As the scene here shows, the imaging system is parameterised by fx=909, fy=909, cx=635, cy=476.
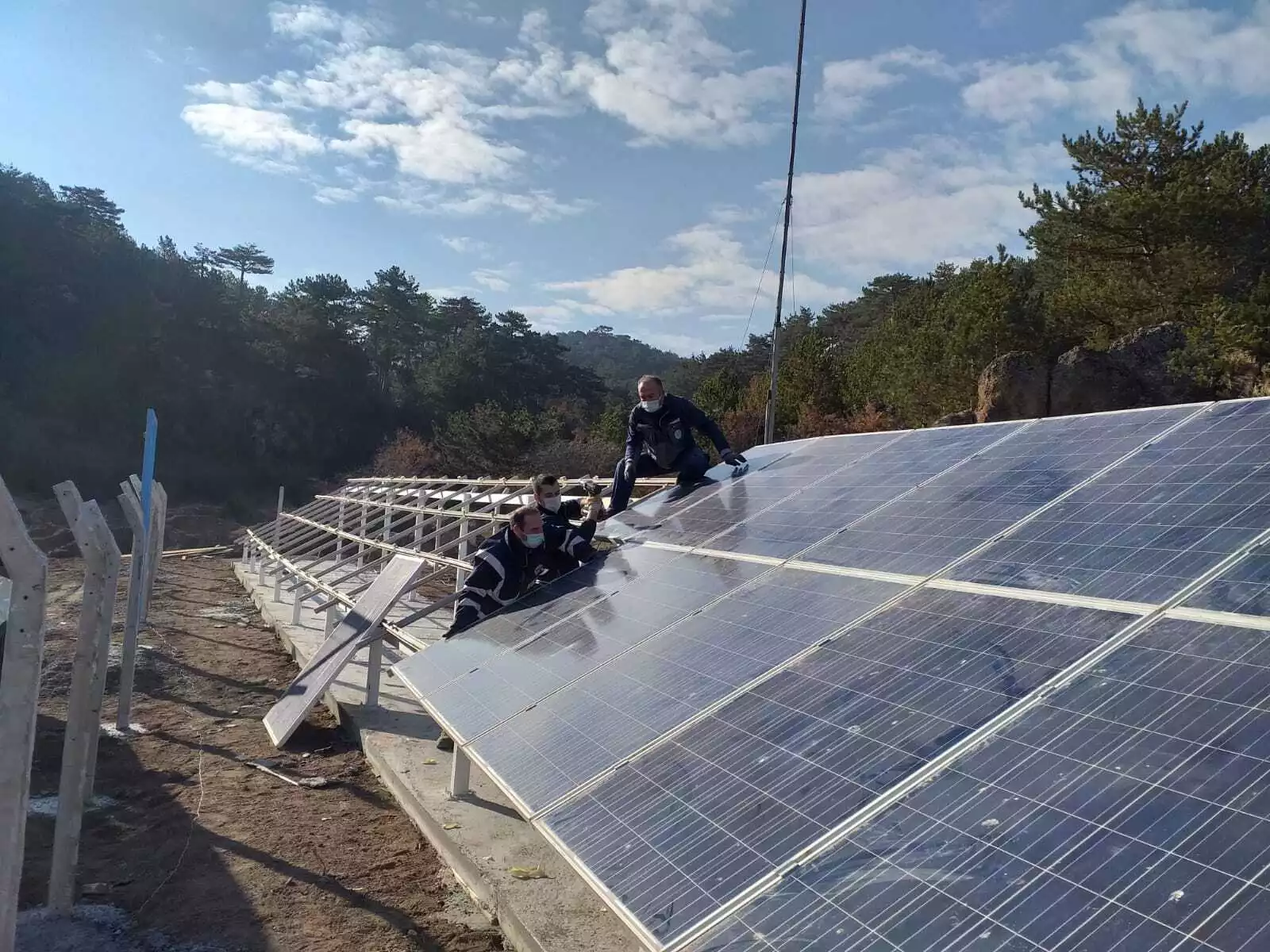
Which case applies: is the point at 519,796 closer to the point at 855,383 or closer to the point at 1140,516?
the point at 1140,516

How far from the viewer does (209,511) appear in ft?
169

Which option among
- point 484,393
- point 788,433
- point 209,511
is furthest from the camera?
point 484,393

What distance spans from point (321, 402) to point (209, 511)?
1666 cm

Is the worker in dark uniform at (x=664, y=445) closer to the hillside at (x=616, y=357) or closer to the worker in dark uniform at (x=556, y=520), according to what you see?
the worker in dark uniform at (x=556, y=520)

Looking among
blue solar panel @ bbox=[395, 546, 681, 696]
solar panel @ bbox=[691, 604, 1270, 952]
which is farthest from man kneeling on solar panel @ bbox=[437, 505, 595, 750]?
solar panel @ bbox=[691, 604, 1270, 952]

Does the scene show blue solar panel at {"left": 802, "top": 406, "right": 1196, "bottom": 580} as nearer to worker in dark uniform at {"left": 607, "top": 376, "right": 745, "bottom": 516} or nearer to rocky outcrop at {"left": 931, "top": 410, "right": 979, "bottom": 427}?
worker in dark uniform at {"left": 607, "top": 376, "right": 745, "bottom": 516}

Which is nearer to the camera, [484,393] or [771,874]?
[771,874]

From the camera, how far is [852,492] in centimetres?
702

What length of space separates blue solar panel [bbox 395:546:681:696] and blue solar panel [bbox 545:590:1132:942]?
2.69 m

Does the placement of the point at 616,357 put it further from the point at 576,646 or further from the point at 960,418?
the point at 576,646

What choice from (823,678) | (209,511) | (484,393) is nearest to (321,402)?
(484,393)

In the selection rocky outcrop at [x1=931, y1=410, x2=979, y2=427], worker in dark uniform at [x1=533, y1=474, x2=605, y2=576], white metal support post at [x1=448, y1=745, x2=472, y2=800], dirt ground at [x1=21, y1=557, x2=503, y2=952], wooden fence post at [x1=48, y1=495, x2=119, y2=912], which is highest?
rocky outcrop at [x1=931, y1=410, x2=979, y2=427]

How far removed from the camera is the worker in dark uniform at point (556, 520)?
8.09 metres

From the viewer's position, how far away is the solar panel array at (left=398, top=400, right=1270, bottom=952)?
248cm
